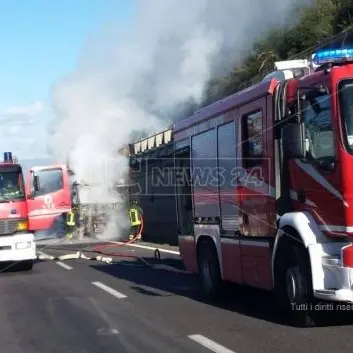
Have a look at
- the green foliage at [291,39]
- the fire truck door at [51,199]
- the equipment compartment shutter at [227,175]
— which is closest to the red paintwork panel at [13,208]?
the equipment compartment shutter at [227,175]

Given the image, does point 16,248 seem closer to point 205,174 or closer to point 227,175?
point 205,174

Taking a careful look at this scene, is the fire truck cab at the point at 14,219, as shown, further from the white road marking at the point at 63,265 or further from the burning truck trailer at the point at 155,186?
the burning truck trailer at the point at 155,186

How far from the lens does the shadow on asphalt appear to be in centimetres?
834

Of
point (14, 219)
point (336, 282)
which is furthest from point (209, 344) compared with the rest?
point (14, 219)

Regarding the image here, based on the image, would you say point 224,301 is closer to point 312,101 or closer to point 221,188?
point 221,188

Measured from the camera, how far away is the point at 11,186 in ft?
52.7

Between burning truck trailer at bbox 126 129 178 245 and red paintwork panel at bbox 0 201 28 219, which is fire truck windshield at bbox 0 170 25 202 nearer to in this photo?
red paintwork panel at bbox 0 201 28 219

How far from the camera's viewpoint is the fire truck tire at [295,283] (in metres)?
7.62

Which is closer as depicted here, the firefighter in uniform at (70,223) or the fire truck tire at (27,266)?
the fire truck tire at (27,266)

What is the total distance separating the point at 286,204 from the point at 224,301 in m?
2.64

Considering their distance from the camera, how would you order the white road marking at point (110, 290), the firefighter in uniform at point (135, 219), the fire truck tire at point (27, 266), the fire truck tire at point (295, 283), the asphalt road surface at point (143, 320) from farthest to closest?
the firefighter in uniform at point (135, 219)
the fire truck tire at point (27, 266)
the white road marking at point (110, 290)
the fire truck tire at point (295, 283)
the asphalt road surface at point (143, 320)

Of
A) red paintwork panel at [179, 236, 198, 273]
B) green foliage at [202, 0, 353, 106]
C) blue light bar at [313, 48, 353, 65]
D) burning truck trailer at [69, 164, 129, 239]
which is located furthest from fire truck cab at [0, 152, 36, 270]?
green foliage at [202, 0, 353, 106]

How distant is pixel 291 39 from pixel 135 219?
10144mm

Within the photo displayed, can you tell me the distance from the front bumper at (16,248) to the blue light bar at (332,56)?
376 inches
